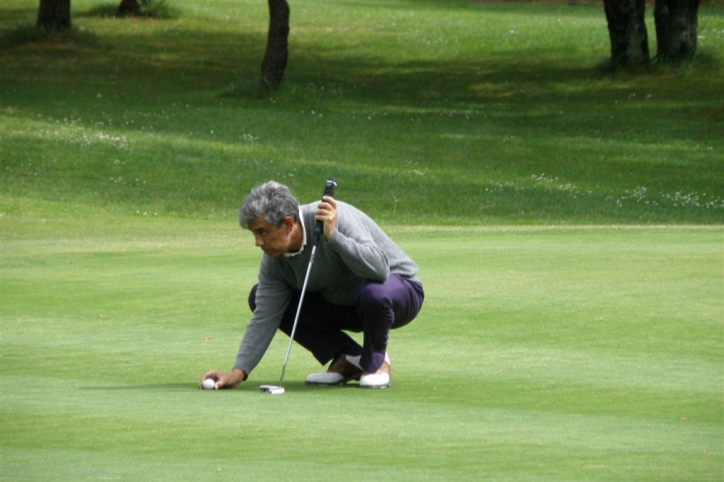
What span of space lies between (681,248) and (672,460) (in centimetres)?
830

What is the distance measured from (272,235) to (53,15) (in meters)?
36.6

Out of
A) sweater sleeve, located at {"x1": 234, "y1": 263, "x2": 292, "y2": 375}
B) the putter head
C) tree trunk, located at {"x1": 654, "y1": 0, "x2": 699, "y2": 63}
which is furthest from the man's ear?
tree trunk, located at {"x1": 654, "y1": 0, "x2": 699, "y2": 63}

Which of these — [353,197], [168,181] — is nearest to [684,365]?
[353,197]

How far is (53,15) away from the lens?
1658 inches

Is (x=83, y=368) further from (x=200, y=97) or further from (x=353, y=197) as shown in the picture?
(x=200, y=97)

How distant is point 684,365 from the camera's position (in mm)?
7836

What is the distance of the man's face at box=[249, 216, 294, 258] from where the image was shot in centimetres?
706

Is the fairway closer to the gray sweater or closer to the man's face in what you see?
the gray sweater

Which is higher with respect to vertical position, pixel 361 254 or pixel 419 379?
pixel 361 254

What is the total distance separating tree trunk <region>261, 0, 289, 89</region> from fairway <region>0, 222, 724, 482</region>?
20.5 m

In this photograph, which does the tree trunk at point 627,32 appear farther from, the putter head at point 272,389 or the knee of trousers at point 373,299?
the putter head at point 272,389

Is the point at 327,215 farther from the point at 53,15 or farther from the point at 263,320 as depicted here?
the point at 53,15

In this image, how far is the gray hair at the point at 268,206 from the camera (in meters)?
7.04

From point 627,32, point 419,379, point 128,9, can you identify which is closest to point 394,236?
point 419,379
